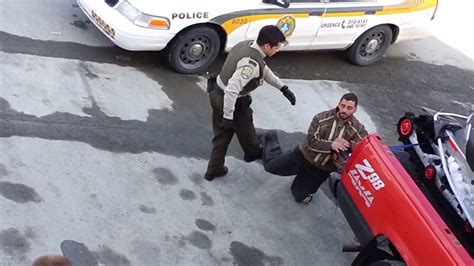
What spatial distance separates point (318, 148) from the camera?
568 centimetres

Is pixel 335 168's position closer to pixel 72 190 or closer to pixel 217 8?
pixel 72 190

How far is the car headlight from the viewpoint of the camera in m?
7.64

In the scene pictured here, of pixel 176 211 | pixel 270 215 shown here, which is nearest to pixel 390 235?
pixel 270 215

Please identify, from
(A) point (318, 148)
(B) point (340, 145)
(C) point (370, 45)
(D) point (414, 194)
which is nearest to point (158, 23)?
(A) point (318, 148)

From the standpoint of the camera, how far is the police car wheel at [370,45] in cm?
932

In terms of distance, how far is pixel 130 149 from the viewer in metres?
6.51

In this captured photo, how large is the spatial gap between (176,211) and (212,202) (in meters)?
0.39

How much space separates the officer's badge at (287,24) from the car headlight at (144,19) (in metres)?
1.48

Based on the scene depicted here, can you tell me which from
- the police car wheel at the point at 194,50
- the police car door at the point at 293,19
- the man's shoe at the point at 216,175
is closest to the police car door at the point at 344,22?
the police car door at the point at 293,19

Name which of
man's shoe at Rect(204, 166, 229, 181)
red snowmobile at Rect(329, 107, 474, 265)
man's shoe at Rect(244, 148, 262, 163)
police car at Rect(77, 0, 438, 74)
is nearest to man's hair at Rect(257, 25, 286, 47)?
red snowmobile at Rect(329, 107, 474, 265)

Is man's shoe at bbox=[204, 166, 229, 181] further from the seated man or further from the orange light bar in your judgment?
the orange light bar

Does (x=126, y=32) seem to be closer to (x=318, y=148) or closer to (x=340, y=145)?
(x=318, y=148)

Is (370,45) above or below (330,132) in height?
below

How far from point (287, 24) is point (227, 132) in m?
2.84
